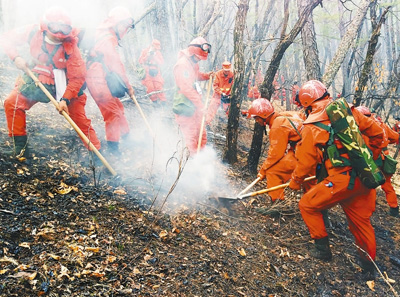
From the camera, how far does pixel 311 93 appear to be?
12.7 ft

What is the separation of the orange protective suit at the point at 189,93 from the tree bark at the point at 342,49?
3077mm

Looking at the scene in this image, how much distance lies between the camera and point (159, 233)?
11.3 ft

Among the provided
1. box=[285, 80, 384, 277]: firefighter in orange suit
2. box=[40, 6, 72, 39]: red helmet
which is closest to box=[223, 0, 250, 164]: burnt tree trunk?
box=[285, 80, 384, 277]: firefighter in orange suit

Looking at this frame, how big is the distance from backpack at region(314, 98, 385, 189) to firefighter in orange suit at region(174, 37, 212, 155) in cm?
329

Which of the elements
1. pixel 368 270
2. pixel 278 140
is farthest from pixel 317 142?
pixel 368 270

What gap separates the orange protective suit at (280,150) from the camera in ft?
15.7

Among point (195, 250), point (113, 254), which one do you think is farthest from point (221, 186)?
point (113, 254)

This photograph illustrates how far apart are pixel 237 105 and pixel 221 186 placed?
182cm

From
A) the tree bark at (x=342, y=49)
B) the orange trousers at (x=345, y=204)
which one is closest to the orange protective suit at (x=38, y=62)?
the orange trousers at (x=345, y=204)

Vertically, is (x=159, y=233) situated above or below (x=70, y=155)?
below

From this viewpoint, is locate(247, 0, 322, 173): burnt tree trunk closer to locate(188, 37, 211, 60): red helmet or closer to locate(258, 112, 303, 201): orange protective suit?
locate(258, 112, 303, 201): orange protective suit

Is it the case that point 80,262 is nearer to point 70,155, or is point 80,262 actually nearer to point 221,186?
point 70,155

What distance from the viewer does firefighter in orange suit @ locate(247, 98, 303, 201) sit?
15.7 ft

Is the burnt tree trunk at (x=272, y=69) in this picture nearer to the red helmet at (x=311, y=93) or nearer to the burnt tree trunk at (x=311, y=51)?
the burnt tree trunk at (x=311, y=51)
